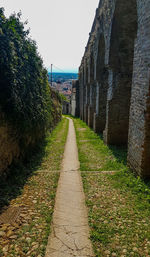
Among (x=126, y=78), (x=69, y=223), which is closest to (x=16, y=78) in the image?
(x=69, y=223)

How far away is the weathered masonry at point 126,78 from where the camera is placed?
432 cm

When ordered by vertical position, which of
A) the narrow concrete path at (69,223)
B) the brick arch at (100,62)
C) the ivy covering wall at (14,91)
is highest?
the brick arch at (100,62)

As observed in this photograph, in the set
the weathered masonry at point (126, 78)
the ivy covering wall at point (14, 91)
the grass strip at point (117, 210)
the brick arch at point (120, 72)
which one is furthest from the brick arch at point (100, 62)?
the grass strip at point (117, 210)

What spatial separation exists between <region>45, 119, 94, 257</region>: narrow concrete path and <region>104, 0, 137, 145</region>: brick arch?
11.4ft

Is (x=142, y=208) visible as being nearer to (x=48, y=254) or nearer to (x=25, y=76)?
(x=48, y=254)

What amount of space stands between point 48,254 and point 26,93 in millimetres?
3939

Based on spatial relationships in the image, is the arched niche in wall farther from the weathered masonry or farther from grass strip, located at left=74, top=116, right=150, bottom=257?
grass strip, located at left=74, top=116, right=150, bottom=257

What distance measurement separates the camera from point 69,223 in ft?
10.1

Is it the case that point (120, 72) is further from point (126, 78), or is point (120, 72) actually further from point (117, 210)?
point (117, 210)

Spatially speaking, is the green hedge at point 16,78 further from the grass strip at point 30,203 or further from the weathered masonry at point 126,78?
the weathered masonry at point 126,78

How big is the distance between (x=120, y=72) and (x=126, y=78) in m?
0.33

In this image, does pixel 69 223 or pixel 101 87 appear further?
pixel 101 87

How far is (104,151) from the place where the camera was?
7.25m

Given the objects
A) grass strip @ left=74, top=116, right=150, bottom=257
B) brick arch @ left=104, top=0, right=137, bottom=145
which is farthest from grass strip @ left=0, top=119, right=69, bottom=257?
brick arch @ left=104, top=0, right=137, bottom=145
